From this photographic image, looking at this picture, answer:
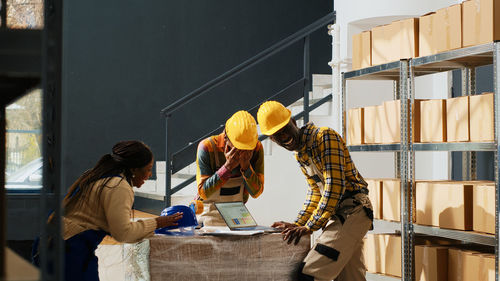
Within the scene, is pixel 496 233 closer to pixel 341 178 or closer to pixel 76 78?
pixel 341 178

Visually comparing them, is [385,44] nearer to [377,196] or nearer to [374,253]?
[377,196]

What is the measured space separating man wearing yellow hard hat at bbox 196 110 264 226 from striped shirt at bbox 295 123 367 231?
0.41 meters

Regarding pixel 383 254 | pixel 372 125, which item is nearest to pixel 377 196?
pixel 383 254

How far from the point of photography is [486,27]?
12.7 ft

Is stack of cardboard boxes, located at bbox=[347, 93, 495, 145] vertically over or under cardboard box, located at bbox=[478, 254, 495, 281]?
over

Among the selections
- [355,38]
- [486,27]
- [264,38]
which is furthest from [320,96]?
[486,27]

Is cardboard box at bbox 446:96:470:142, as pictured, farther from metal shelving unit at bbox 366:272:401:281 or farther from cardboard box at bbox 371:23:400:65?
metal shelving unit at bbox 366:272:401:281

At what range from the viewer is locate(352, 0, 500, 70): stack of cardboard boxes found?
390 centimetres

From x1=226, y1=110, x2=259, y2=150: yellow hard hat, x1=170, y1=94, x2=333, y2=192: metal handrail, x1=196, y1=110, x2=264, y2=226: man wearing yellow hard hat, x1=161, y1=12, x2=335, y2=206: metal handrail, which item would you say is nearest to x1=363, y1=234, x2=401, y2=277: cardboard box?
x1=196, y1=110, x2=264, y2=226: man wearing yellow hard hat

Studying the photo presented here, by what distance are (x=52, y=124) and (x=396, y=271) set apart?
3.67 meters

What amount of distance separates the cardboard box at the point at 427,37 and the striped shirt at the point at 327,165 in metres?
1.16

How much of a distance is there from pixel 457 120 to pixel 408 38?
2.38ft

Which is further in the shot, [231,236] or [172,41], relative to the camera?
[172,41]

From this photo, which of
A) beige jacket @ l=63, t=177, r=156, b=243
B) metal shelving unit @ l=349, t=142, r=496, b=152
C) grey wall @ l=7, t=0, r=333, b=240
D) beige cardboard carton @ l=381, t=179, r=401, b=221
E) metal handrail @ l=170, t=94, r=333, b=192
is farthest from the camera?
grey wall @ l=7, t=0, r=333, b=240
